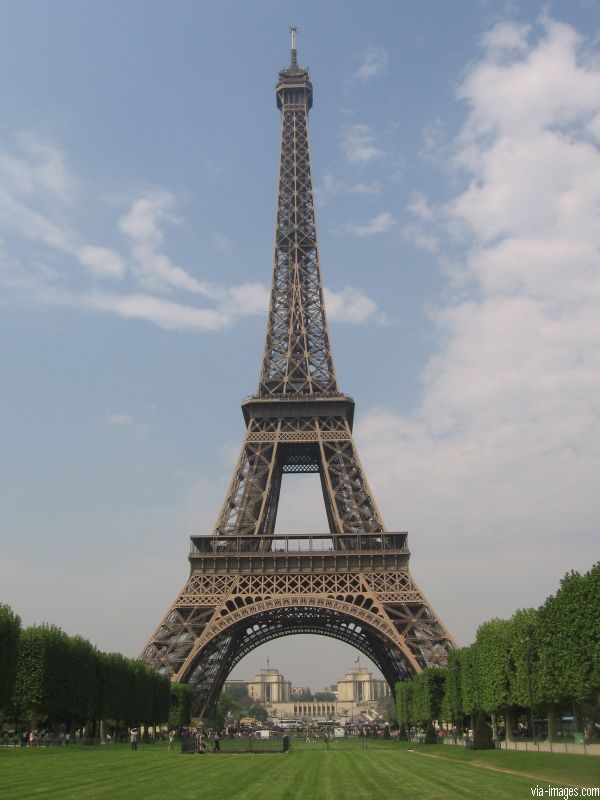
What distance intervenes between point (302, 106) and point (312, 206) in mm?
13816

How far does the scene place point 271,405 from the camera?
78750mm

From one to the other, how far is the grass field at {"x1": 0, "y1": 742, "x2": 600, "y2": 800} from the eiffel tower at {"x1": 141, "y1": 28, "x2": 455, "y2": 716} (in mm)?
26695

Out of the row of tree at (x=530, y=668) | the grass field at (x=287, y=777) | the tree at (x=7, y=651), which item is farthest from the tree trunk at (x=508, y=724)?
the tree at (x=7, y=651)

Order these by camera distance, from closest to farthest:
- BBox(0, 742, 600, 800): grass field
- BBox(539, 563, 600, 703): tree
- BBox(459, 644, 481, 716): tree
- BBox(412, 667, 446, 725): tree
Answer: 1. BBox(0, 742, 600, 800): grass field
2. BBox(539, 563, 600, 703): tree
3. BBox(459, 644, 481, 716): tree
4. BBox(412, 667, 446, 725): tree

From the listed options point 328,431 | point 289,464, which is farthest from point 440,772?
point 289,464

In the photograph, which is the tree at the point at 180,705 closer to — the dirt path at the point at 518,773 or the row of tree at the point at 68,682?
the row of tree at the point at 68,682

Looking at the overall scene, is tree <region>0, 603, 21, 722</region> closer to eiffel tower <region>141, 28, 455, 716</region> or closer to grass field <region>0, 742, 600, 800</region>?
grass field <region>0, 742, 600, 800</region>

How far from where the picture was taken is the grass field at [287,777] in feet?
74.0

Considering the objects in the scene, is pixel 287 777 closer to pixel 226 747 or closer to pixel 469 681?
pixel 226 747

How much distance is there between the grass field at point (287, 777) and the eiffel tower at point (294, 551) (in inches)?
1051

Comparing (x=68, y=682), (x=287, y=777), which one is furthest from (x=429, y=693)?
(x=287, y=777)

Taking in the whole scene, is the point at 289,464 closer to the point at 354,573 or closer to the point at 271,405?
the point at 271,405

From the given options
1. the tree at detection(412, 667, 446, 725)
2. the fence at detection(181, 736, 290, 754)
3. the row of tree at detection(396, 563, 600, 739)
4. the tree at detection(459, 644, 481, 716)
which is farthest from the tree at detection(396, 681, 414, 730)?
the fence at detection(181, 736, 290, 754)

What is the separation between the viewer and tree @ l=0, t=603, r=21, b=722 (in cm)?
4306
